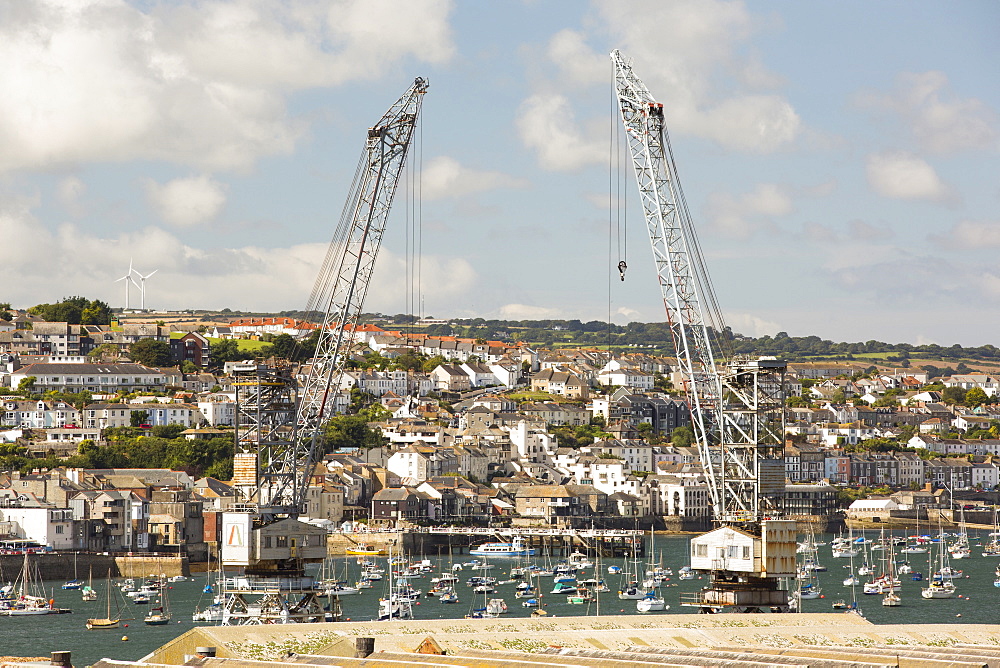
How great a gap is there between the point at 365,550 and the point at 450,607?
2729cm

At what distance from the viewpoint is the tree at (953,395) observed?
18575cm

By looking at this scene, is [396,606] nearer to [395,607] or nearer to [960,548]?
[395,607]

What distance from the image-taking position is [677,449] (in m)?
131

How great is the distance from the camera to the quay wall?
75.2m

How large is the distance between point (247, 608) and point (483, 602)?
2481 cm

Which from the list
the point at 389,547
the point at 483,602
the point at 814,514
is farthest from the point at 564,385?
the point at 483,602

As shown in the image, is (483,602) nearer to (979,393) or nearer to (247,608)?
(247,608)

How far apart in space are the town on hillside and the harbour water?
9.93m

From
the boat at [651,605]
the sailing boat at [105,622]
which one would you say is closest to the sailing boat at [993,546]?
the boat at [651,605]

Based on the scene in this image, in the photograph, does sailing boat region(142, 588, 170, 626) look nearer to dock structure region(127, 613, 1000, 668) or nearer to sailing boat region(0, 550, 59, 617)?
sailing boat region(0, 550, 59, 617)

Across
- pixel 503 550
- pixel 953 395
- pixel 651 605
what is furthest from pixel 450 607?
pixel 953 395

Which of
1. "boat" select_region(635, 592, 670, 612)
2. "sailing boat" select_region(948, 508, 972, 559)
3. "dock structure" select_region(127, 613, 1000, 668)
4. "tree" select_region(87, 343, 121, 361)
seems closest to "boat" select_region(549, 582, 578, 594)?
"boat" select_region(635, 592, 670, 612)

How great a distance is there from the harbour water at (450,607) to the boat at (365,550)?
328 centimetres

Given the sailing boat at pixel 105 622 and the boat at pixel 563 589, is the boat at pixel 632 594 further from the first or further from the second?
the sailing boat at pixel 105 622
